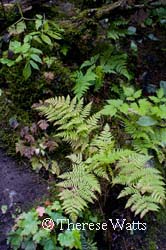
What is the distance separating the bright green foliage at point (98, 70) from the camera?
392 cm

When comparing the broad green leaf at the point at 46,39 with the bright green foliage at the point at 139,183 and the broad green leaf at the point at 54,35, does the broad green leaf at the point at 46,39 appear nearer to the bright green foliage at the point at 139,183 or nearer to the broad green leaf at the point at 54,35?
the broad green leaf at the point at 54,35

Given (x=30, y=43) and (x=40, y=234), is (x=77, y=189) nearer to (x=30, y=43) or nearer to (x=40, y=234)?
(x=40, y=234)

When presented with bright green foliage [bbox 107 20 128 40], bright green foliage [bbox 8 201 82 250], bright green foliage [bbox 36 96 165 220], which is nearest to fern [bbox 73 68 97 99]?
bright green foliage [bbox 36 96 165 220]

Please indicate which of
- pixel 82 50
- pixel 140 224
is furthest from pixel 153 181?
pixel 82 50

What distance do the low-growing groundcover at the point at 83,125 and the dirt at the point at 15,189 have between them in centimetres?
10

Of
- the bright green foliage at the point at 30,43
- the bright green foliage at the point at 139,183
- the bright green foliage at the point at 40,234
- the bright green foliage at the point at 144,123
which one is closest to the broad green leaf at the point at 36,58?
the bright green foliage at the point at 30,43

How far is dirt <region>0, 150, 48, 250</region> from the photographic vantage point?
123 inches

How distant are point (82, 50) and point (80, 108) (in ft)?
3.67

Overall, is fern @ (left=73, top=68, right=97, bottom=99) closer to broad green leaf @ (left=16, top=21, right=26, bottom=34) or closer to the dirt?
broad green leaf @ (left=16, top=21, right=26, bottom=34)

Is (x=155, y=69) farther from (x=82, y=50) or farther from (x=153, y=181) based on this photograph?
(x=153, y=181)

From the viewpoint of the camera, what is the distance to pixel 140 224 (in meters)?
3.35

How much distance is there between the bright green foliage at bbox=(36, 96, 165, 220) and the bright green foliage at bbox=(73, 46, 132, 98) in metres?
0.24

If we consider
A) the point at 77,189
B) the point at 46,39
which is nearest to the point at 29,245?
the point at 77,189

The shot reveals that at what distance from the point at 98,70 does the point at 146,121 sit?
2.70 feet
